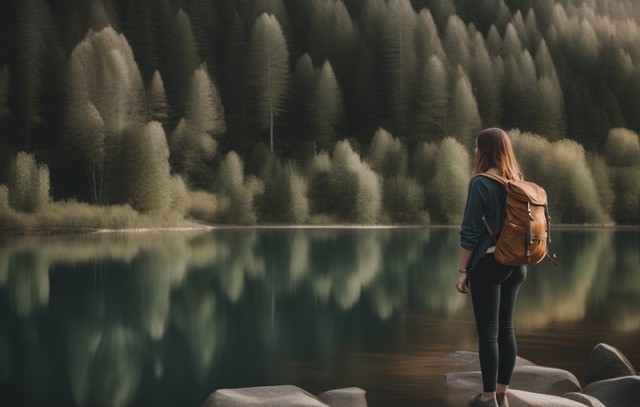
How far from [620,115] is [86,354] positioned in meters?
90.6

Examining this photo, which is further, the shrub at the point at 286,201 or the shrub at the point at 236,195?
the shrub at the point at 286,201

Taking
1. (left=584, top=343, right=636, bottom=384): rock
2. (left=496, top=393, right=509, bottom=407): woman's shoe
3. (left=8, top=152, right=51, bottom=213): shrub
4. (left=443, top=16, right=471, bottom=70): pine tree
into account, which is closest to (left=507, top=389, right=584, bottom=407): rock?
(left=496, top=393, right=509, bottom=407): woman's shoe

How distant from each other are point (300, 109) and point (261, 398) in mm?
82348

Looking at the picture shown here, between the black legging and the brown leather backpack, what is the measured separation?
0.15m

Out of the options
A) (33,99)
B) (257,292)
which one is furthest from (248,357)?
(33,99)

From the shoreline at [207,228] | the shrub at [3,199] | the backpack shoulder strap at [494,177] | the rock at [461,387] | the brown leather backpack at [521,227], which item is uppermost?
the shrub at [3,199]

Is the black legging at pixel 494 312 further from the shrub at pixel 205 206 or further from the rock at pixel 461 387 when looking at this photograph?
the shrub at pixel 205 206

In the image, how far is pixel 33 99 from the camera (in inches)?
3182

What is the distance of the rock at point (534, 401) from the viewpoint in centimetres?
974

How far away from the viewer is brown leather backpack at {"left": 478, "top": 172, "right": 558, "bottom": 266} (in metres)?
8.84

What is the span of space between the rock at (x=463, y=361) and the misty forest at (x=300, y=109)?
156 ft

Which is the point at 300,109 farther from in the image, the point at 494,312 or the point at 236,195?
the point at 494,312

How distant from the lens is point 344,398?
34.9ft

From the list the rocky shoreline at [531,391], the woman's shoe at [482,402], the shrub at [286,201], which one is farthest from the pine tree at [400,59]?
the woman's shoe at [482,402]
